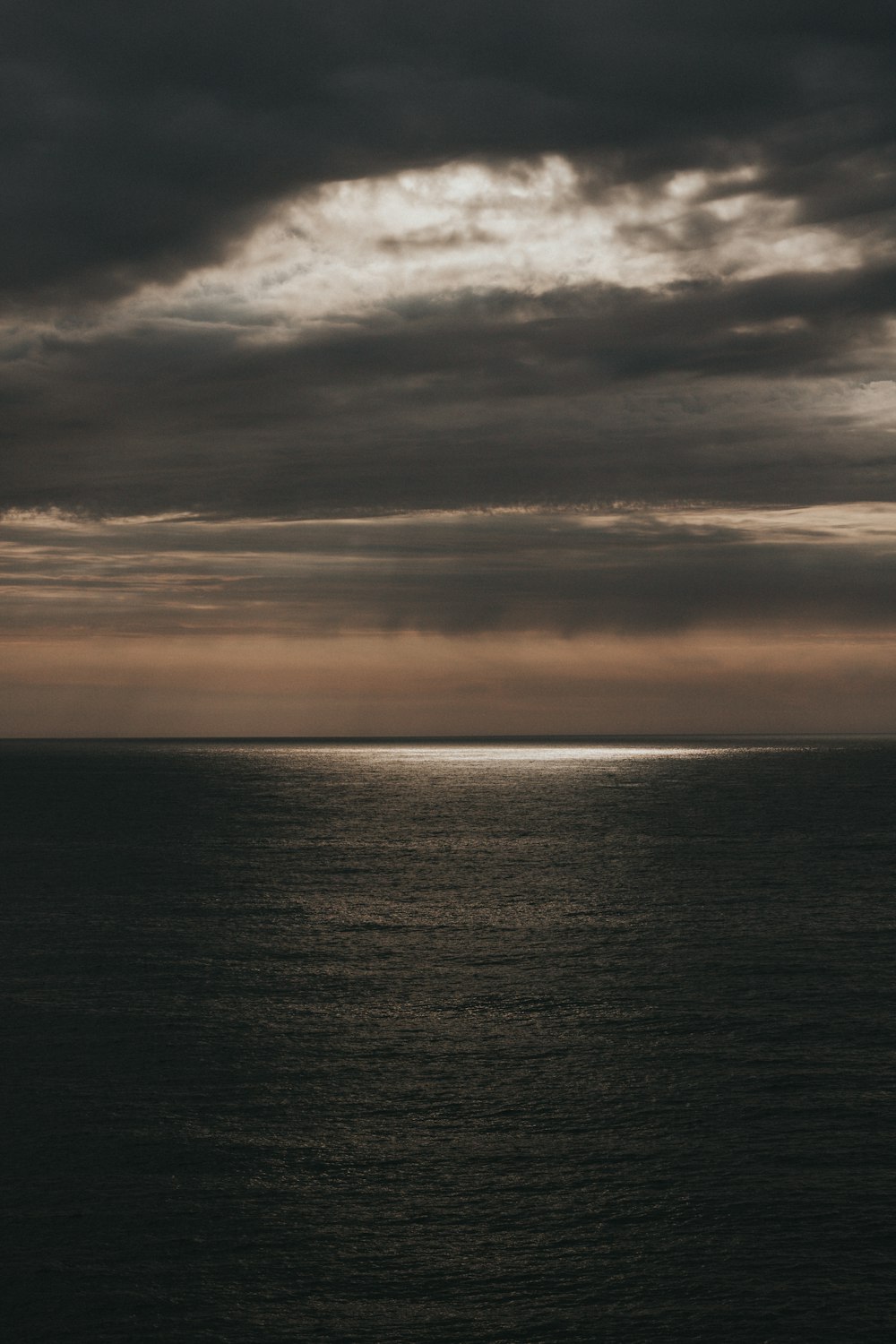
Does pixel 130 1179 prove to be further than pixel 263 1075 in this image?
No

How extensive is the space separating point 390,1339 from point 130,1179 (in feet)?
39.2

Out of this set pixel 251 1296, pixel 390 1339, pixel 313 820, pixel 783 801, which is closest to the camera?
pixel 390 1339

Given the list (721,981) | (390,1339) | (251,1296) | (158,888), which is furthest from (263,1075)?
(158,888)

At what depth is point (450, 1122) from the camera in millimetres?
39875

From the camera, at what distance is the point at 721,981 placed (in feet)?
197

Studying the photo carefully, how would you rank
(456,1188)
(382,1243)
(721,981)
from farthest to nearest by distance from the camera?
1. (721,981)
2. (456,1188)
3. (382,1243)

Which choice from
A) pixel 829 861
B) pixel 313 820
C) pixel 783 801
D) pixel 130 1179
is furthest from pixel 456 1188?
pixel 783 801

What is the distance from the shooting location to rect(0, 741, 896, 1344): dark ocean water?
29031 mm

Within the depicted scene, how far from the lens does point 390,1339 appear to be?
27.3m

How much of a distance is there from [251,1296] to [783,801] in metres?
173

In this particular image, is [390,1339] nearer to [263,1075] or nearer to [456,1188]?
[456,1188]

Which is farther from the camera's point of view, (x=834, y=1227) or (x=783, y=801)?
(x=783, y=801)

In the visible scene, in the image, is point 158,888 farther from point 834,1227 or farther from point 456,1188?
point 834,1227

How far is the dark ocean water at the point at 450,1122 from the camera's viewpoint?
29031mm
